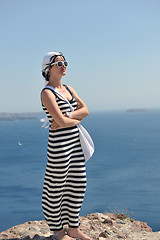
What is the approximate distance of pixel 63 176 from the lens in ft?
12.3

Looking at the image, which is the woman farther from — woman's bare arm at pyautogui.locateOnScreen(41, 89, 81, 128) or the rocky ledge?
the rocky ledge

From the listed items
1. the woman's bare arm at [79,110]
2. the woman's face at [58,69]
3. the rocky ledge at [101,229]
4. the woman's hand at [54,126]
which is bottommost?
the rocky ledge at [101,229]

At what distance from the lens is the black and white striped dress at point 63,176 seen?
370cm

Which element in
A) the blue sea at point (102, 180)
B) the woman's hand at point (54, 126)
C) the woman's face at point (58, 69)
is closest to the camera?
the woman's hand at point (54, 126)

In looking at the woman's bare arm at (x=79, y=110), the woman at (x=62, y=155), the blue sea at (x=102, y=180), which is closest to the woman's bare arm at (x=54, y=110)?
the woman at (x=62, y=155)

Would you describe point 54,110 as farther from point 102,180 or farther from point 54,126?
point 102,180

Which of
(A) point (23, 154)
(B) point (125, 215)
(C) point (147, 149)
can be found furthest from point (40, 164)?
(B) point (125, 215)

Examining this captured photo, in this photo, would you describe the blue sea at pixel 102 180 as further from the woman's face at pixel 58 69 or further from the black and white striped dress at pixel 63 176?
the woman's face at pixel 58 69

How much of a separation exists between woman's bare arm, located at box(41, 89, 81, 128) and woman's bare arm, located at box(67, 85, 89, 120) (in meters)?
0.12

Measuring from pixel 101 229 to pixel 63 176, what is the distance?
6.19 feet

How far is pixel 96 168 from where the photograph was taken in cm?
4625

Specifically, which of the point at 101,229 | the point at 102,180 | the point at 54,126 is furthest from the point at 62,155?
the point at 102,180

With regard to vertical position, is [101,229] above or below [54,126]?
below

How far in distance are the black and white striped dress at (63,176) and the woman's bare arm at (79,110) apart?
10cm
